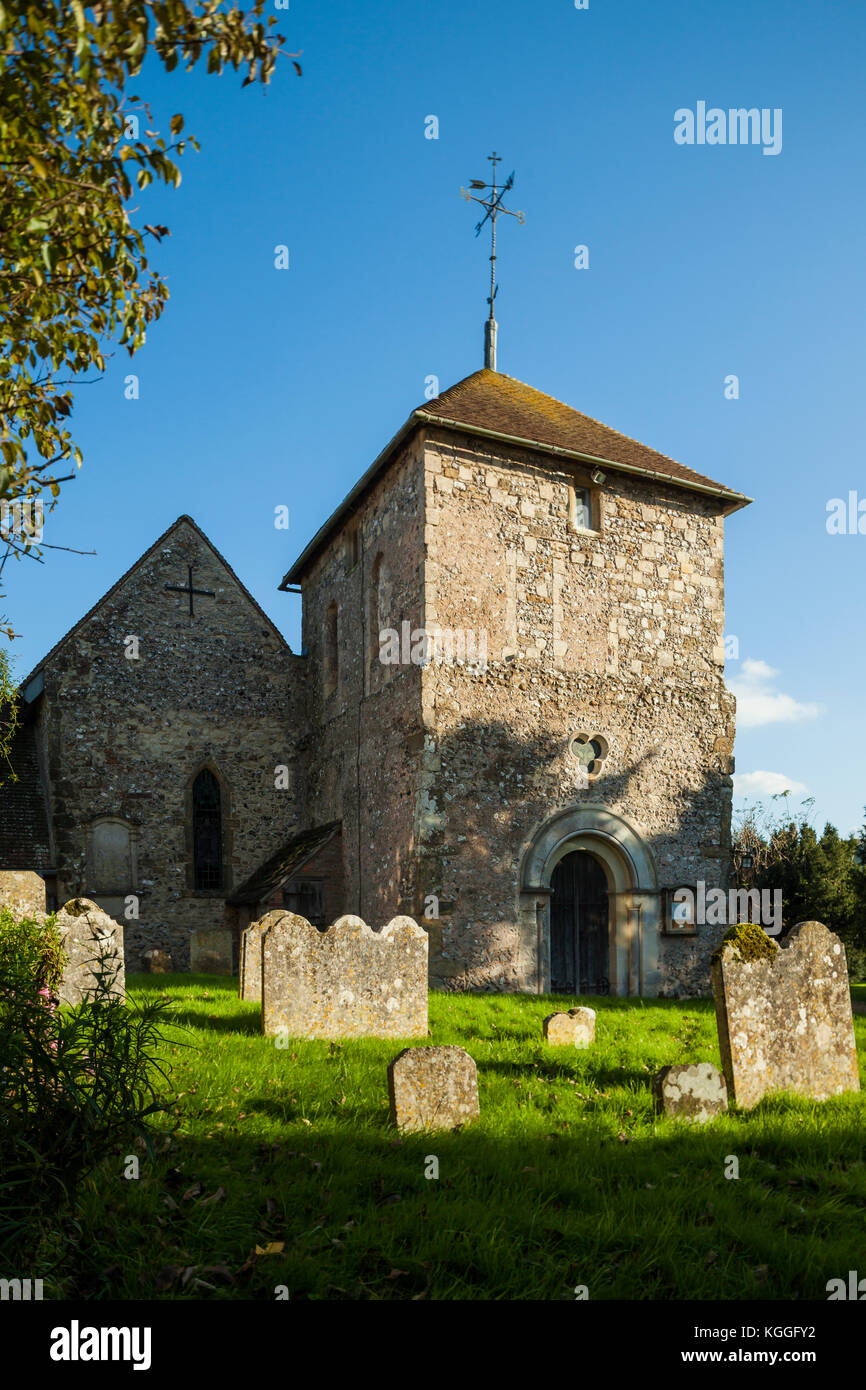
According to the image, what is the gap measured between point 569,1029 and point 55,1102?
544 cm

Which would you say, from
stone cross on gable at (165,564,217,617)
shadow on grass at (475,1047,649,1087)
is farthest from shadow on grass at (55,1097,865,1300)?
stone cross on gable at (165,564,217,617)

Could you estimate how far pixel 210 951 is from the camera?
60.6 feet

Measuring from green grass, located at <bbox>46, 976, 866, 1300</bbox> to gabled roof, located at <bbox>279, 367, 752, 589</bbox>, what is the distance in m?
10.4

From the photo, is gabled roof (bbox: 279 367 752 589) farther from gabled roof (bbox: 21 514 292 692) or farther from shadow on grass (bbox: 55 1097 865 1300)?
shadow on grass (bbox: 55 1097 865 1300)

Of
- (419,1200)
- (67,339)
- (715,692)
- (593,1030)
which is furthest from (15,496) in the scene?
(715,692)

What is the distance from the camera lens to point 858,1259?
15.1 ft

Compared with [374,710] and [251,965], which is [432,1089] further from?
[374,710]

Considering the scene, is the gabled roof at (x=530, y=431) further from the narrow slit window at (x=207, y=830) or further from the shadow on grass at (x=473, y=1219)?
the shadow on grass at (x=473, y=1219)

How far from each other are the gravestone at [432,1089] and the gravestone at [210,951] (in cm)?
1318

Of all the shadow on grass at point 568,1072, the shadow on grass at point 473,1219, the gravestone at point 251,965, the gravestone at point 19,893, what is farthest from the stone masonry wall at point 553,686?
the shadow on grass at point 473,1219

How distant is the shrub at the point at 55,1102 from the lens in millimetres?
4531

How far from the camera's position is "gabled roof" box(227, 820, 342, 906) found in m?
17.0

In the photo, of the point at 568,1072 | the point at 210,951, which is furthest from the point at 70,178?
the point at 210,951

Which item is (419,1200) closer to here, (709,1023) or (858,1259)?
(858,1259)
